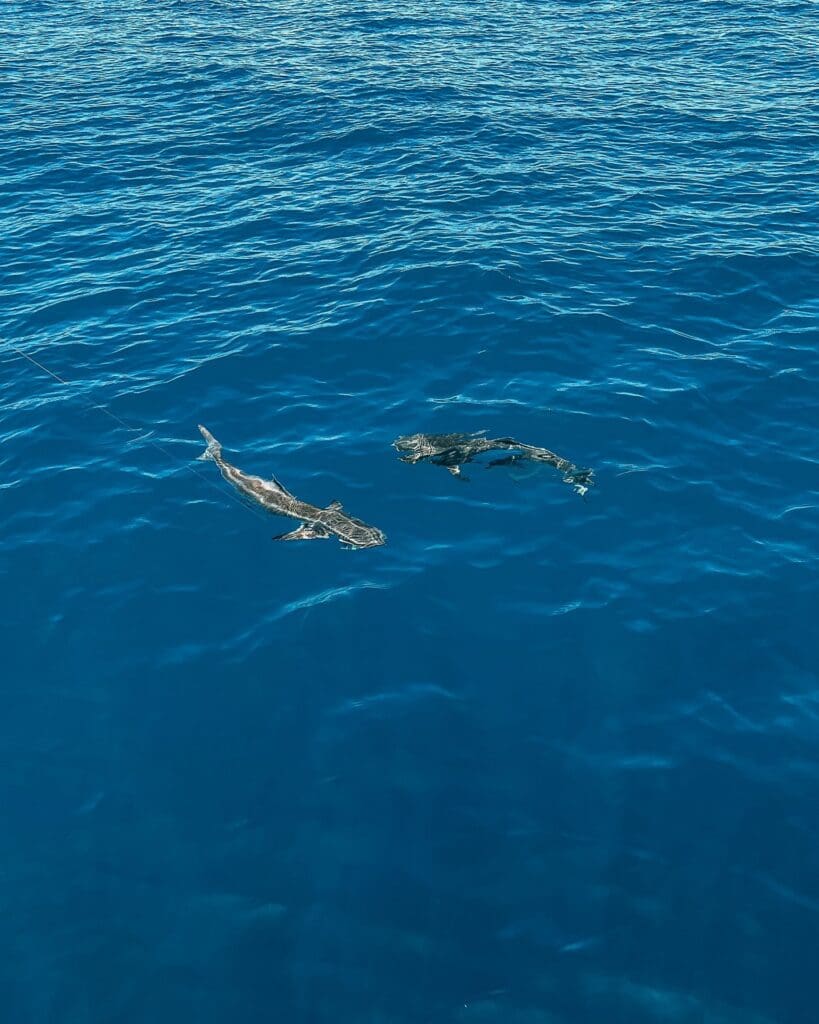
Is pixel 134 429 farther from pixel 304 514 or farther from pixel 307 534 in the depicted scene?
pixel 307 534

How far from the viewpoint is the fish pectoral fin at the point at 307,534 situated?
74.9ft

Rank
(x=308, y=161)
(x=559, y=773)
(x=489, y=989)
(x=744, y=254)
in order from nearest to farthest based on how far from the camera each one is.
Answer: (x=489, y=989), (x=559, y=773), (x=744, y=254), (x=308, y=161)

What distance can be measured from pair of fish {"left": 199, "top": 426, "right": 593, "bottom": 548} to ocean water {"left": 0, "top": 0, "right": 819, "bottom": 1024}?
40 cm

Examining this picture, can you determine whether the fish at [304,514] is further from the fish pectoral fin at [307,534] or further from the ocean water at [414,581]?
the ocean water at [414,581]

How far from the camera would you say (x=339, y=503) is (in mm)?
23984

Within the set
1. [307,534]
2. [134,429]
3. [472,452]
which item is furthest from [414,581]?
[134,429]

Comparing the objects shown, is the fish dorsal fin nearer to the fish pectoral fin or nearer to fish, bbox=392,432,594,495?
the fish pectoral fin

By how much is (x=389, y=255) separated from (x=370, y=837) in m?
24.2

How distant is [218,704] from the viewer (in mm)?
19219

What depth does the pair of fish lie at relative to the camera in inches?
904

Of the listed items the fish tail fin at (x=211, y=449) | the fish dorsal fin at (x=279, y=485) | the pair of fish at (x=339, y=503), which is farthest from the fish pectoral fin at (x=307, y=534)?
the fish tail fin at (x=211, y=449)

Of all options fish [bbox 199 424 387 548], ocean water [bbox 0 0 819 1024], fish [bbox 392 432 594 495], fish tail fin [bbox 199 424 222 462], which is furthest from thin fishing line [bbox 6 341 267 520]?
fish [bbox 392 432 594 495]

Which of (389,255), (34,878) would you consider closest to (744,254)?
(389,255)

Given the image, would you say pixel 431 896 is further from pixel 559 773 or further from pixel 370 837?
pixel 559 773
